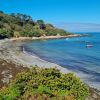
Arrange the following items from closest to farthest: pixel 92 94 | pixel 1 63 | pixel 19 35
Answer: pixel 92 94
pixel 1 63
pixel 19 35

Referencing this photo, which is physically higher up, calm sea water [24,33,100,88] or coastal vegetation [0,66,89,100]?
coastal vegetation [0,66,89,100]

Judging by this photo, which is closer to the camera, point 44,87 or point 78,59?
point 44,87

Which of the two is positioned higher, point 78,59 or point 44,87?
point 44,87

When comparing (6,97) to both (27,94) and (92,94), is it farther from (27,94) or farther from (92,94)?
(92,94)

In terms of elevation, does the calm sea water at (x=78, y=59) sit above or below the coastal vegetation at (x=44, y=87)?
below

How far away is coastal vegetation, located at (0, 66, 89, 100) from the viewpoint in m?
15.3

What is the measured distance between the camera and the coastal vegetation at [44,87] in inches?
604

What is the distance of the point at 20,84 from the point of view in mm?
16781

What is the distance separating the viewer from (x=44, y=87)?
16.0 metres

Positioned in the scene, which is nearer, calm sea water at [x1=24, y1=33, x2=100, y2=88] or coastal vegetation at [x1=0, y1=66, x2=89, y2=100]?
coastal vegetation at [x1=0, y1=66, x2=89, y2=100]

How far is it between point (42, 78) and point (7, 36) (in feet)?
526

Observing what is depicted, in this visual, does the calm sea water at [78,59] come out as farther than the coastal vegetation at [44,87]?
Yes

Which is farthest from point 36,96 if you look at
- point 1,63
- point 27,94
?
point 1,63

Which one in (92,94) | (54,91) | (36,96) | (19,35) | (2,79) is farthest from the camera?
(19,35)
